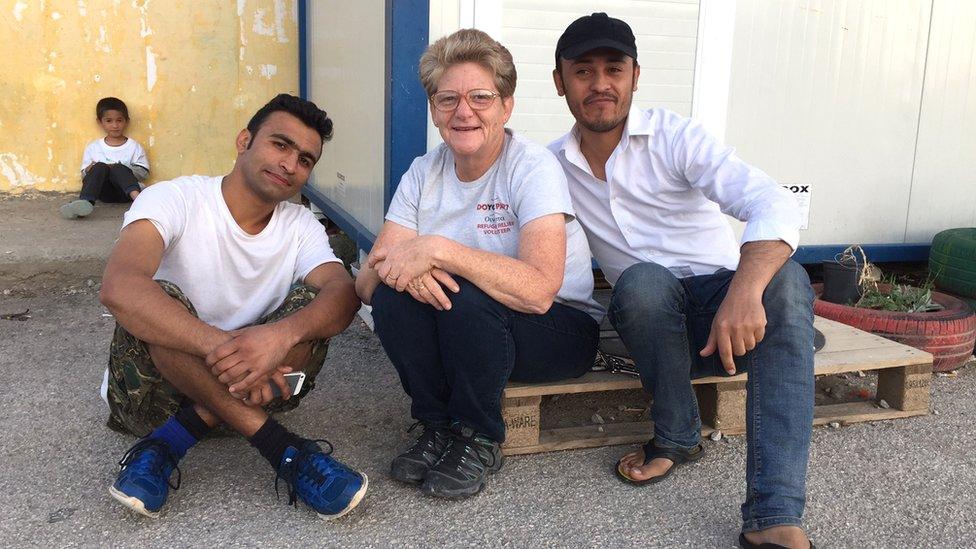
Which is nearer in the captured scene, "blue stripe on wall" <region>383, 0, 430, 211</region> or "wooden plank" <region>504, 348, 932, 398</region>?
"wooden plank" <region>504, 348, 932, 398</region>

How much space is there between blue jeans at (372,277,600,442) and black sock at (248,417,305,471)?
38 centimetres

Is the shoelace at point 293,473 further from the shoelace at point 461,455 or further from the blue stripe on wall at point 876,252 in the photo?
the blue stripe on wall at point 876,252

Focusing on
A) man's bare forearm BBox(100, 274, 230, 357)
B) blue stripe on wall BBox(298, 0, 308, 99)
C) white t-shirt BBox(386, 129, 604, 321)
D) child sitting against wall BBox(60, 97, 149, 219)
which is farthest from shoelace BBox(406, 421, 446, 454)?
blue stripe on wall BBox(298, 0, 308, 99)

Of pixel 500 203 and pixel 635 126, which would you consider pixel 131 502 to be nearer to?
pixel 500 203

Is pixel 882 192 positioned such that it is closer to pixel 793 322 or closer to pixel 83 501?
pixel 793 322

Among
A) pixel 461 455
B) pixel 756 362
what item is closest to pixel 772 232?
pixel 756 362

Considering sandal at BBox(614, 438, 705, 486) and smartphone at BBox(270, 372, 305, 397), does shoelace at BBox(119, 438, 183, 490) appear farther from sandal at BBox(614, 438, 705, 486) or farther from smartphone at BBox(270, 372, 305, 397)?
sandal at BBox(614, 438, 705, 486)

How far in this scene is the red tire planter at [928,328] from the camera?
3.59 meters

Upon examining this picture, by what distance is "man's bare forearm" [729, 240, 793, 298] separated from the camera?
2213 mm

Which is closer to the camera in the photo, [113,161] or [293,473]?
[293,473]

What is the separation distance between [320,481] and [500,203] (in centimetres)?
98

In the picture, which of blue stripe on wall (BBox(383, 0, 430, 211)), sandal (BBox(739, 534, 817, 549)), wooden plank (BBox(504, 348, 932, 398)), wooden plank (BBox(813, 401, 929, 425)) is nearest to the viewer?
sandal (BBox(739, 534, 817, 549))

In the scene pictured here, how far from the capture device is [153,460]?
233 cm

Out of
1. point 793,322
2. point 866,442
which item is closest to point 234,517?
point 793,322
